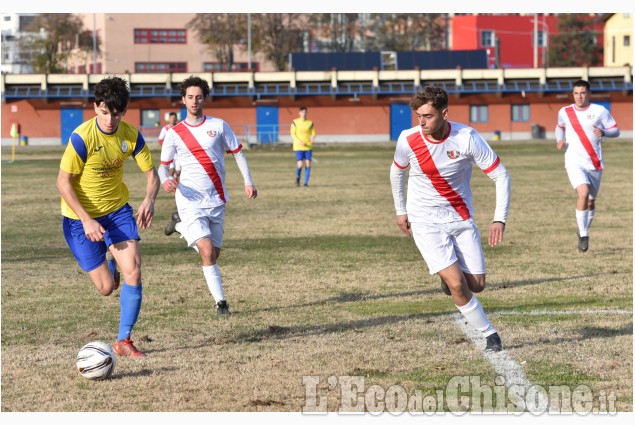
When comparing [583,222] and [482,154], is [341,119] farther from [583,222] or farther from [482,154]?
[482,154]

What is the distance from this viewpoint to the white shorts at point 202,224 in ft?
36.3

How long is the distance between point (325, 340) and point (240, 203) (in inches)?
618

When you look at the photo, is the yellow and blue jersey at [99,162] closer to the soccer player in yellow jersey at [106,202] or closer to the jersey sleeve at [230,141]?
the soccer player in yellow jersey at [106,202]

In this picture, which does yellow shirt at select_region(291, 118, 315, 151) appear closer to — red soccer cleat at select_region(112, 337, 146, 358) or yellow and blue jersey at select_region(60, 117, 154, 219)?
yellow and blue jersey at select_region(60, 117, 154, 219)

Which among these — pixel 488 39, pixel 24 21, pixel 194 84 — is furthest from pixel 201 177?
pixel 24 21

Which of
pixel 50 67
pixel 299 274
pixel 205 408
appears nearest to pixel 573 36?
pixel 50 67

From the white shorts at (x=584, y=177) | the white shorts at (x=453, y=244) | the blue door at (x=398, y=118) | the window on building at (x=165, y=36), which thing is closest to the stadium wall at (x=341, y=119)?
the blue door at (x=398, y=118)

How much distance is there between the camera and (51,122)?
249 feet

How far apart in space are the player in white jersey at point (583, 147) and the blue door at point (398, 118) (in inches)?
2378

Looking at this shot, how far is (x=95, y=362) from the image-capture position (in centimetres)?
795

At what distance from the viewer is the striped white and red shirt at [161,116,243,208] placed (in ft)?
37.0

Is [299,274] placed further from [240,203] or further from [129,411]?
[240,203]

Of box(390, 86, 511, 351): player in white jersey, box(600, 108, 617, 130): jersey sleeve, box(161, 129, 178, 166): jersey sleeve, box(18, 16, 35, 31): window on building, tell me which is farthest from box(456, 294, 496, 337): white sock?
box(18, 16, 35, 31): window on building

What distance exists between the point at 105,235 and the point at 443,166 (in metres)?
2.71
